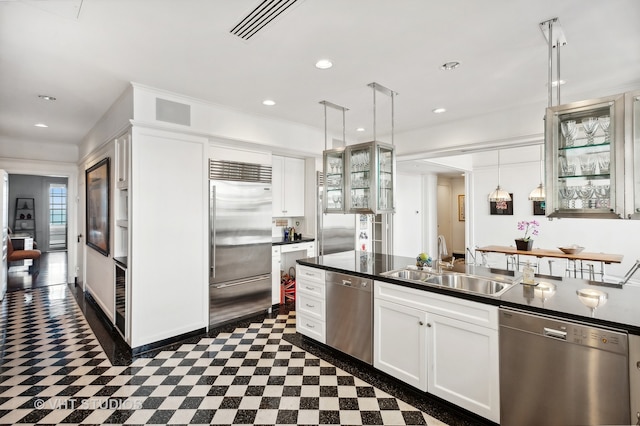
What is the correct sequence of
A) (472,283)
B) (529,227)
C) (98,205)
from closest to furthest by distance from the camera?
(472,283)
(98,205)
(529,227)

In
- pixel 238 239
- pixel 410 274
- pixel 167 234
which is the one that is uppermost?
pixel 167 234

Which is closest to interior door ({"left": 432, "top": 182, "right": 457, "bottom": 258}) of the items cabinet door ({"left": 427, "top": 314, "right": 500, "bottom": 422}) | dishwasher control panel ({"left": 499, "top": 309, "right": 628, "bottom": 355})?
cabinet door ({"left": 427, "top": 314, "right": 500, "bottom": 422})

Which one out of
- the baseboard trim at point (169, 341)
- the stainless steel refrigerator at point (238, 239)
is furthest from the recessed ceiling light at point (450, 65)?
the baseboard trim at point (169, 341)

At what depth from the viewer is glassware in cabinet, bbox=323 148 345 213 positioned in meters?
3.60

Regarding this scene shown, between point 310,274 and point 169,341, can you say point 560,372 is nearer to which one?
point 310,274

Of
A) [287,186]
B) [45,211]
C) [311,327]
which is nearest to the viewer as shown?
[311,327]

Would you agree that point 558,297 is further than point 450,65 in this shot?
No

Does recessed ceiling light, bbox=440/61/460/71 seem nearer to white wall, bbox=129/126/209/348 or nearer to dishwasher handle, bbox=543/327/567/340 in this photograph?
dishwasher handle, bbox=543/327/567/340

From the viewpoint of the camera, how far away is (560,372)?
1797 millimetres

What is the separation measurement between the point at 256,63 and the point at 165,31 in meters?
0.74

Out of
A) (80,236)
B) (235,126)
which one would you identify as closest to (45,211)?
(80,236)

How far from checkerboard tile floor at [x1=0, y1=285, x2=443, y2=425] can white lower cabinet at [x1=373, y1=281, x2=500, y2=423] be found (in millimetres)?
252

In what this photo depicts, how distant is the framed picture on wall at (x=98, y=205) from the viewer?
4078mm

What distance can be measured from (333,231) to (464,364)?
3.39 m
